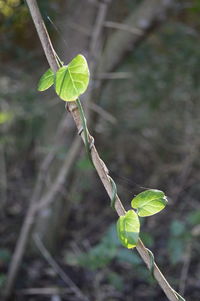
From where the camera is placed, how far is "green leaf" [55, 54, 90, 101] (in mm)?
788

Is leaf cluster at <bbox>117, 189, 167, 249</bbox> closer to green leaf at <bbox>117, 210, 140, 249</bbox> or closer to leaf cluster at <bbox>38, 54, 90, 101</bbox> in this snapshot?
green leaf at <bbox>117, 210, 140, 249</bbox>

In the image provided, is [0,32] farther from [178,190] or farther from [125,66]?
[178,190]

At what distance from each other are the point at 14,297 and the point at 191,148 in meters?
1.86

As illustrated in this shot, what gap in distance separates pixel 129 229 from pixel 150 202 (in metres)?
0.07

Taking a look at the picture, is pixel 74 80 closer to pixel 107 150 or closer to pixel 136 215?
pixel 136 215

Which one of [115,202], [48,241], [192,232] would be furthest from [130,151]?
[115,202]

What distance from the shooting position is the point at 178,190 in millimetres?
3803

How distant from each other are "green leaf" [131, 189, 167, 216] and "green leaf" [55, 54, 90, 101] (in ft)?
0.77

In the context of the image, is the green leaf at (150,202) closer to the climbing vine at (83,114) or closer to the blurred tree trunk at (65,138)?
the climbing vine at (83,114)

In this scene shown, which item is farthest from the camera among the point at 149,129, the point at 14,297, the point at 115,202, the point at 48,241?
the point at 149,129

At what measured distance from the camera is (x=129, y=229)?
85 cm

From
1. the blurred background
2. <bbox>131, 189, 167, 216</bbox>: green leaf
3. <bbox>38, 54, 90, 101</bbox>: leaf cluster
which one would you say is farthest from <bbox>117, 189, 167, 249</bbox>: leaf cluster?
the blurred background

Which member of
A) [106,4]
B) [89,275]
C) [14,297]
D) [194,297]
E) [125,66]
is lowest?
[194,297]

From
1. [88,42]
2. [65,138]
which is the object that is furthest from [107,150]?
[88,42]
